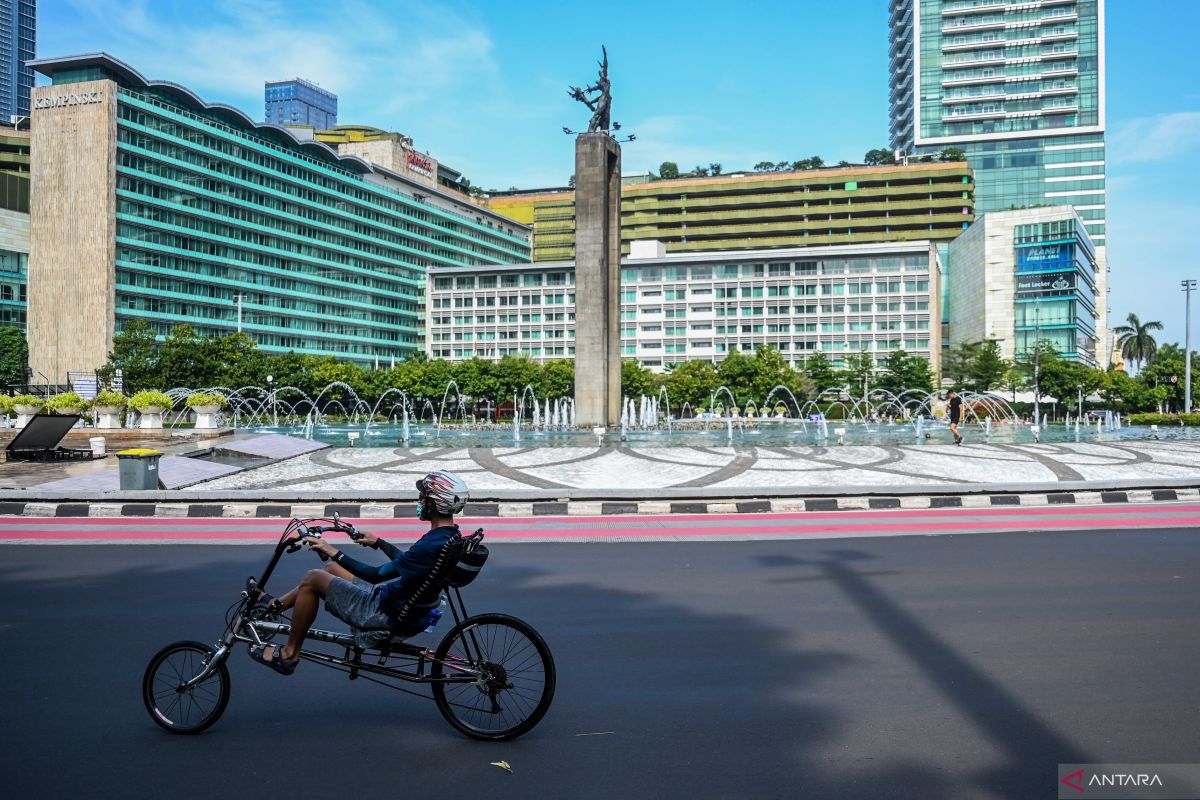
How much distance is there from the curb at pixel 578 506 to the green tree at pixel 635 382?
245ft

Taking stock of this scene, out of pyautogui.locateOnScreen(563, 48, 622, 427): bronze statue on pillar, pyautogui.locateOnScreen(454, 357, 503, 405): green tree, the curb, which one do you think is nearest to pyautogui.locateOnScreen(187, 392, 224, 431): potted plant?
pyautogui.locateOnScreen(563, 48, 622, 427): bronze statue on pillar

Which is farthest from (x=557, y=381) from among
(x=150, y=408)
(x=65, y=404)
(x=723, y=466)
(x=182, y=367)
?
(x=723, y=466)

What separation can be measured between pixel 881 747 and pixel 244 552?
9.58 m

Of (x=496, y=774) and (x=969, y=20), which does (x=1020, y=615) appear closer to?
(x=496, y=774)

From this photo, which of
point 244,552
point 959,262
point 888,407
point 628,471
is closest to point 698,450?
point 628,471

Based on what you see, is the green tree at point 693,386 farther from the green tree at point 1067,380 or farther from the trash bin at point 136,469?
the trash bin at point 136,469

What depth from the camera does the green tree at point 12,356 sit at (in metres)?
88.2

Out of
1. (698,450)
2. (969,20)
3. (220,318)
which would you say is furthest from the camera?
(969,20)

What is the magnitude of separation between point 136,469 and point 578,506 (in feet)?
27.2

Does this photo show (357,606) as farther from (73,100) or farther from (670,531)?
(73,100)

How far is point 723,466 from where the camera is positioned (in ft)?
73.6

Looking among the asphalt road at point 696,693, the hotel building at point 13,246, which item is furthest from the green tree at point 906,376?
the hotel building at point 13,246

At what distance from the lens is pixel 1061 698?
19.4 ft

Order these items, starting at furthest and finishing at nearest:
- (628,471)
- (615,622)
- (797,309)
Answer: (797,309), (628,471), (615,622)
